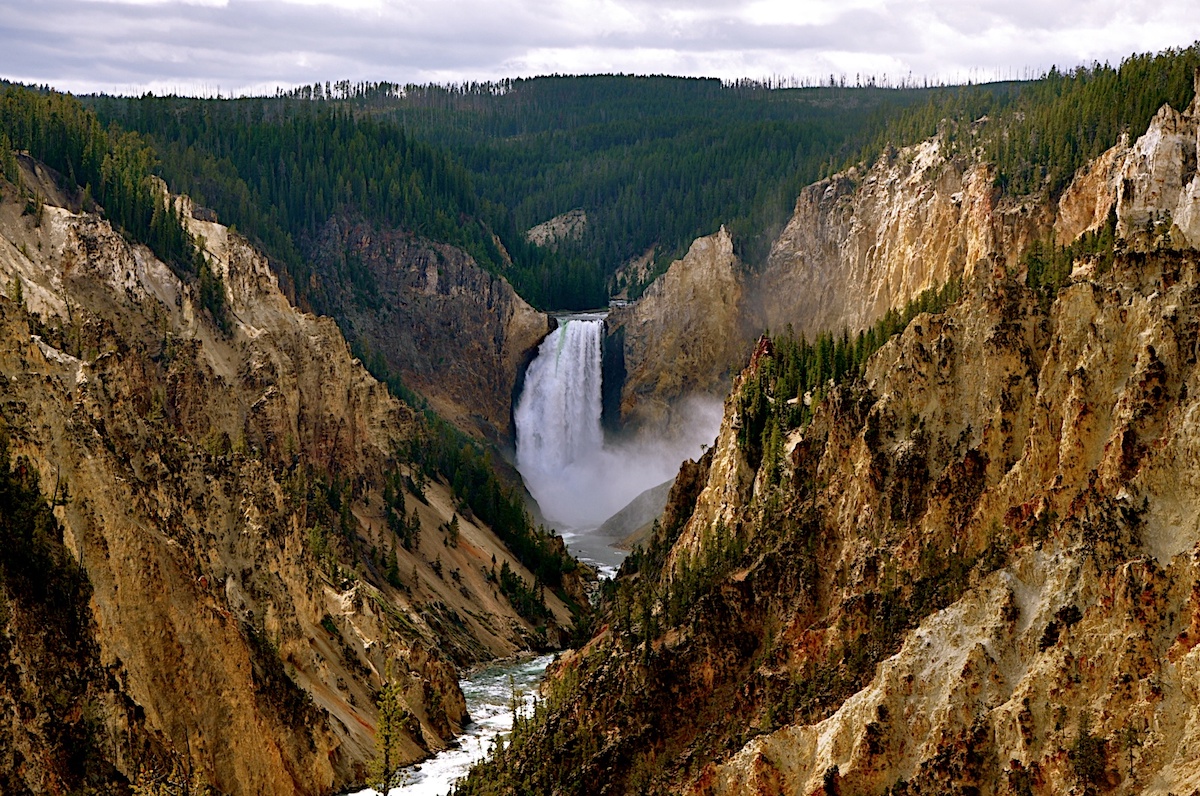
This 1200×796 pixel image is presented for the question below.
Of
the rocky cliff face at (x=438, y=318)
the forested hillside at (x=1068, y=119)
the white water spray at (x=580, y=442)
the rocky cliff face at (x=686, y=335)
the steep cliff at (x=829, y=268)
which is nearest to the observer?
the forested hillside at (x=1068, y=119)

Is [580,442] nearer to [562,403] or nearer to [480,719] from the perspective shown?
[562,403]

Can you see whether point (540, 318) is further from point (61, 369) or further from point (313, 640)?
point (61, 369)

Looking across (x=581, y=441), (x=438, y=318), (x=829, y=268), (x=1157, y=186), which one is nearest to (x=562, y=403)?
(x=581, y=441)

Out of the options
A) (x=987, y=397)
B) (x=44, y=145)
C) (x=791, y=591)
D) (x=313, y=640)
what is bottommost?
(x=313, y=640)

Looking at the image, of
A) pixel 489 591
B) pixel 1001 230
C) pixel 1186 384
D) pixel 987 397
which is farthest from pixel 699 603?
pixel 489 591

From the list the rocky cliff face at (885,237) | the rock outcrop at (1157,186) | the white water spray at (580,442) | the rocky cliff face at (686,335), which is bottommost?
the white water spray at (580,442)

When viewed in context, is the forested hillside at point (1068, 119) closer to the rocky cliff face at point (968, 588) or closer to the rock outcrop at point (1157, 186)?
the rock outcrop at point (1157, 186)

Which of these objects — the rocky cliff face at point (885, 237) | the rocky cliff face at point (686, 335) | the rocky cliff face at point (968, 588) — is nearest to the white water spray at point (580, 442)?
the rocky cliff face at point (686, 335)
